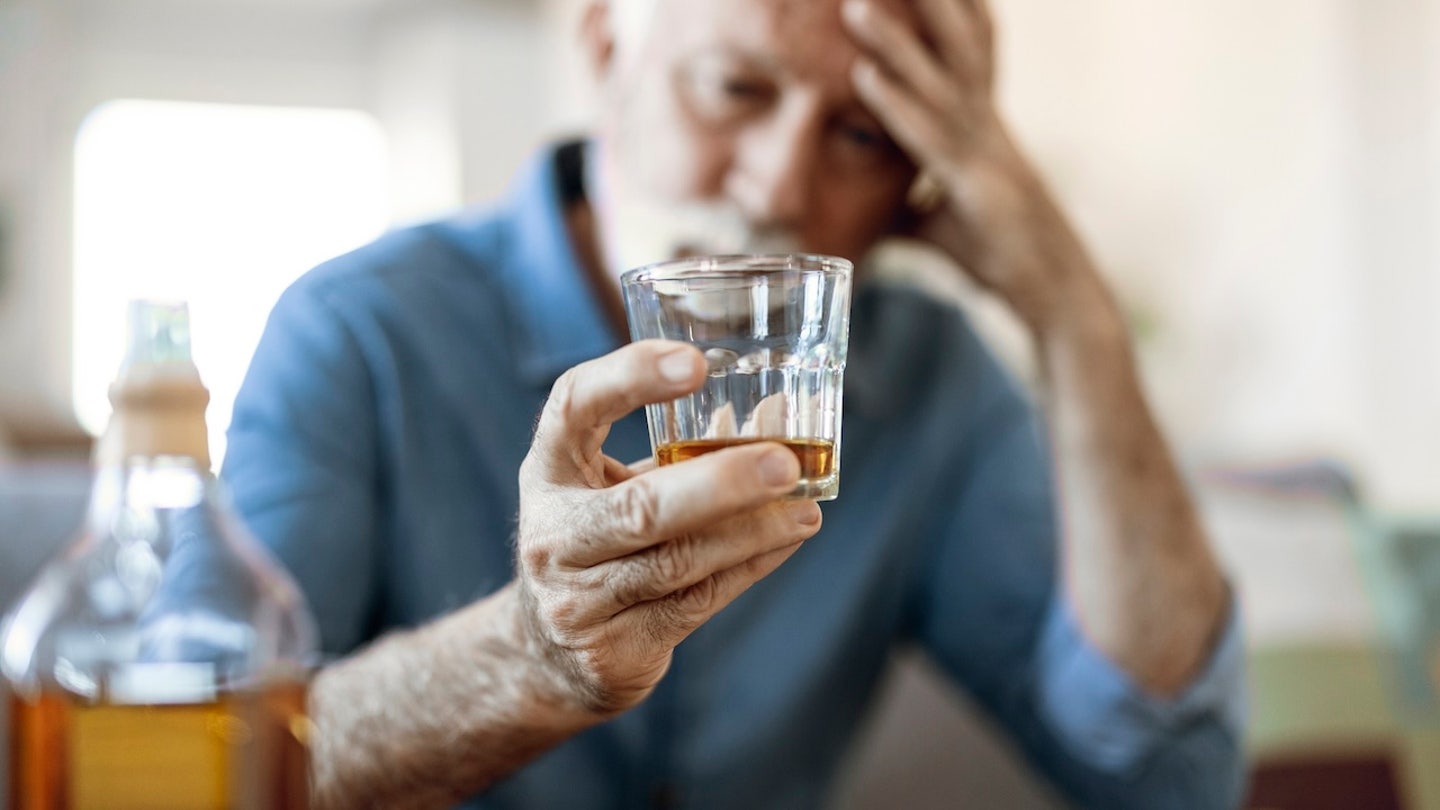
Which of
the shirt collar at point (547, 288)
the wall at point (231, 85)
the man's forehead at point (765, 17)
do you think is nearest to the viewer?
the man's forehead at point (765, 17)

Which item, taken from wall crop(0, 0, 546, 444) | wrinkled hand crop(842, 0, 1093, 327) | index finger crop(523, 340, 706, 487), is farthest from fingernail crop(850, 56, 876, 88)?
wall crop(0, 0, 546, 444)

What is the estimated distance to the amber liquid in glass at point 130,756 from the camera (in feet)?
1.25

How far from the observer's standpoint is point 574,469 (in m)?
0.43

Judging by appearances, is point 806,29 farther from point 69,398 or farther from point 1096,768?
point 69,398

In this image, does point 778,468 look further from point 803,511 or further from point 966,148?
point 966,148

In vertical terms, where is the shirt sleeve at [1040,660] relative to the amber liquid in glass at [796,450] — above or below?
below

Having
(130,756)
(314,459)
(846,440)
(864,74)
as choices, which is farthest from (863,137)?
(130,756)

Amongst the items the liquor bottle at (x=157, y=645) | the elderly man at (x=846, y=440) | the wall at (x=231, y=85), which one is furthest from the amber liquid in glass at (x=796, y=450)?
the wall at (x=231, y=85)

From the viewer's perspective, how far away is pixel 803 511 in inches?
16.6

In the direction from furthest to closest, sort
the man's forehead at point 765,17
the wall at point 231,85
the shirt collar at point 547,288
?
the wall at point 231,85
the shirt collar at point 547,288
the man's forehead at point 765,17

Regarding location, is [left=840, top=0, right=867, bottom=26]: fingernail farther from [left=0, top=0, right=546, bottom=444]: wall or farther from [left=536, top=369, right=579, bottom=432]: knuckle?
[left=0, top=0, right=546, bottom=444]: wall

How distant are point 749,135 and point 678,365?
56cm

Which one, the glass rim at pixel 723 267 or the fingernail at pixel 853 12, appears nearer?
the glass rim at pixel 723 267

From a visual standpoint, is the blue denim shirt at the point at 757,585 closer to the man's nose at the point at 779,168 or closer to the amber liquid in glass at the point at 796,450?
the man's nose at the point at 779,168
